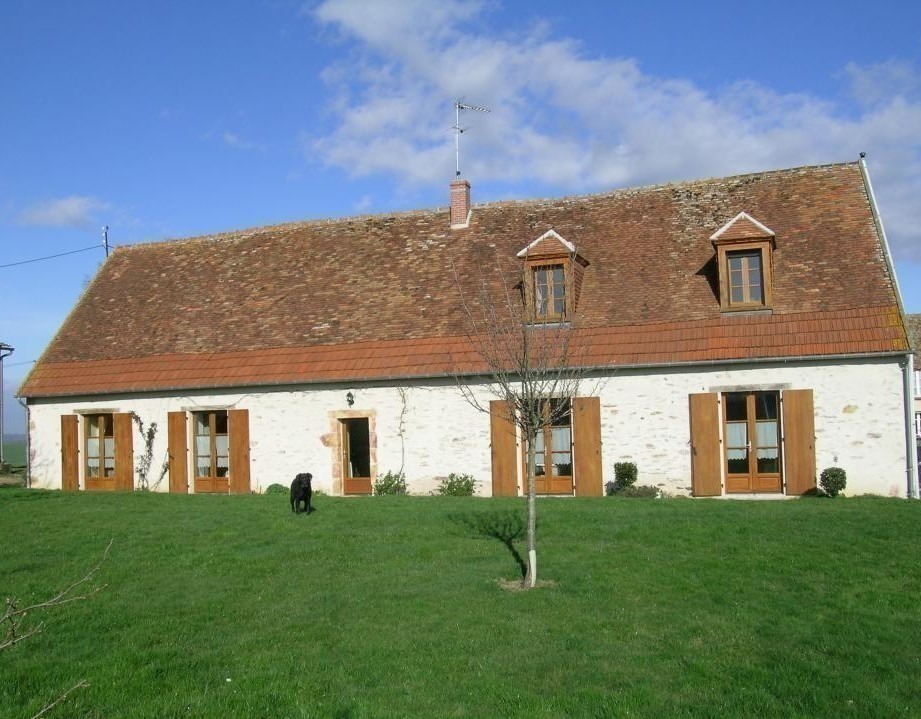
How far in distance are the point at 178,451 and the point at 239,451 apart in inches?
70.5

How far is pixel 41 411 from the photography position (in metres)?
22.2

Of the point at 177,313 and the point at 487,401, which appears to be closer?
the point at 487,401

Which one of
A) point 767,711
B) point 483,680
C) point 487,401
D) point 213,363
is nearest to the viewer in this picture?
point 767,711

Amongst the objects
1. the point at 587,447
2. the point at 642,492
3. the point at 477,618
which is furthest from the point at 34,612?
the point at 642,492

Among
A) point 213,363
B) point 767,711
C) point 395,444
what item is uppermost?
point 213,363

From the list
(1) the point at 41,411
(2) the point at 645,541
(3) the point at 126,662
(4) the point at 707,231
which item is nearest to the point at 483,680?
(3) the point at 126,662

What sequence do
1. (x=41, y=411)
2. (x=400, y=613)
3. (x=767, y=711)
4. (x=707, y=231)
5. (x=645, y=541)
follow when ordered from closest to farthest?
(x=767, y=711)
(x=400, y=613)
(x=645, y=541)
(x=707, y=231)
(x=41, y=411)

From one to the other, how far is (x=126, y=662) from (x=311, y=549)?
4.44 m

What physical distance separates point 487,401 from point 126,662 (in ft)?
36.9

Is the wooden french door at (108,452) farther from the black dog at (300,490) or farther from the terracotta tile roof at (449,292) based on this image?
the black dog at (300,490)

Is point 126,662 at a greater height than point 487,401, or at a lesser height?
lesser

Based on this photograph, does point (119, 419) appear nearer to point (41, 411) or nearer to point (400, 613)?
point (41, 411)

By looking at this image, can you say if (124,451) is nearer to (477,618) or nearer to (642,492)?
(642,492)

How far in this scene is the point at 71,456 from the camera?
21781mm
